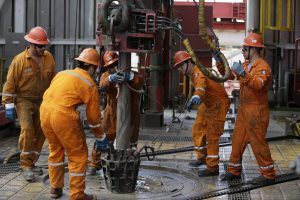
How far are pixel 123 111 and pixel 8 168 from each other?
2002mm

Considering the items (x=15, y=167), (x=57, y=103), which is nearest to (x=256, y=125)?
(x=57, y=103)

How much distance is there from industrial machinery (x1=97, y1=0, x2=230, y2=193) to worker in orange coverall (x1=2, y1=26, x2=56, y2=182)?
40.8 inches

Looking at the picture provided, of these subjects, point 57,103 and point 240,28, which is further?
point 240,28

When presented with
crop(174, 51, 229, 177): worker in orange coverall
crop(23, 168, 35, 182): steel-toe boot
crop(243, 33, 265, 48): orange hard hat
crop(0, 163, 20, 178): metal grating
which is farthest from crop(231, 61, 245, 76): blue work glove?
crop(0, 163, 20, 178): metal grating

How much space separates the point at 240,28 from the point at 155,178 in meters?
16.1

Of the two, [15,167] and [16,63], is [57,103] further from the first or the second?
[15,167]

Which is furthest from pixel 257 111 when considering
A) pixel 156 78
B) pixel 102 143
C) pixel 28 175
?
pixel 156 78

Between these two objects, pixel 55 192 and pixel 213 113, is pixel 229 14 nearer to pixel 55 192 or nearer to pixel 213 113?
pixel 213 113

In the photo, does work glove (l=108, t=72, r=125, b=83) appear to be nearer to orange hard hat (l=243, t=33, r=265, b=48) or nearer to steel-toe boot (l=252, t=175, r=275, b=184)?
orange hard hat (l=243, t=33, r=265, b=48)

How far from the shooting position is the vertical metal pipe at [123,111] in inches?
214

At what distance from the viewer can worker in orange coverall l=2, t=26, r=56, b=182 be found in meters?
6.05

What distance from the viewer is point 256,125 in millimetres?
5641

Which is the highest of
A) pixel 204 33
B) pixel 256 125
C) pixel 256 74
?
pixel 204 33

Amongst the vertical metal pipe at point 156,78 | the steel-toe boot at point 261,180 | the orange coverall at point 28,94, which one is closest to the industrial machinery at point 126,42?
the orange coverall at point 28,94
